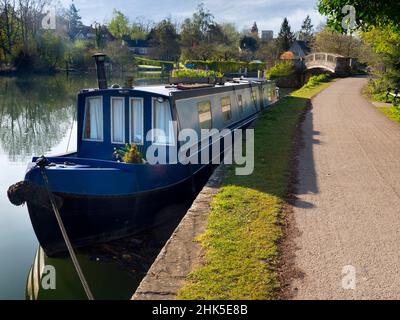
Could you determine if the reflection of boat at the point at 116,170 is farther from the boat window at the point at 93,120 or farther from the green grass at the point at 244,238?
the green grass at the point at 244,238

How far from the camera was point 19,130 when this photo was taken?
18.8 meters

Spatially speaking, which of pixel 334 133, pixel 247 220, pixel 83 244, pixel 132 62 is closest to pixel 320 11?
pixel 334 133

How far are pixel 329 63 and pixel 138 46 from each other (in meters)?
59.8

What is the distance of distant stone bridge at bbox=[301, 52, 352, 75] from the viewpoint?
45.0 m

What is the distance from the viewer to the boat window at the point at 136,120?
7.74 meters

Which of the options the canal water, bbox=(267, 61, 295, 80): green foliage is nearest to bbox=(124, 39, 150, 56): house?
bbox=(267, 61, 295, 80): green foliage

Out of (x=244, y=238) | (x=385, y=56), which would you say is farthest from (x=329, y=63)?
(x=244, y=238)

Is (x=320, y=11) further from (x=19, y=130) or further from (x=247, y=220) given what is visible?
(x=19, y=130)

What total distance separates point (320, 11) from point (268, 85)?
755 centimetres

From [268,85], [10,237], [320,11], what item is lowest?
[10,237]

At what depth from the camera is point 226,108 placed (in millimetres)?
11133

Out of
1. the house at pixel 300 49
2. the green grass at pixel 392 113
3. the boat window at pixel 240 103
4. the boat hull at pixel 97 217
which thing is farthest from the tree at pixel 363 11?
the house at pixel 300 49

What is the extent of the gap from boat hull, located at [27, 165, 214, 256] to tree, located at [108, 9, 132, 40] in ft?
311

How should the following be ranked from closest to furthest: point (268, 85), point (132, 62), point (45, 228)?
point (45, 228) < point (268, 85) < point (132, 62)
